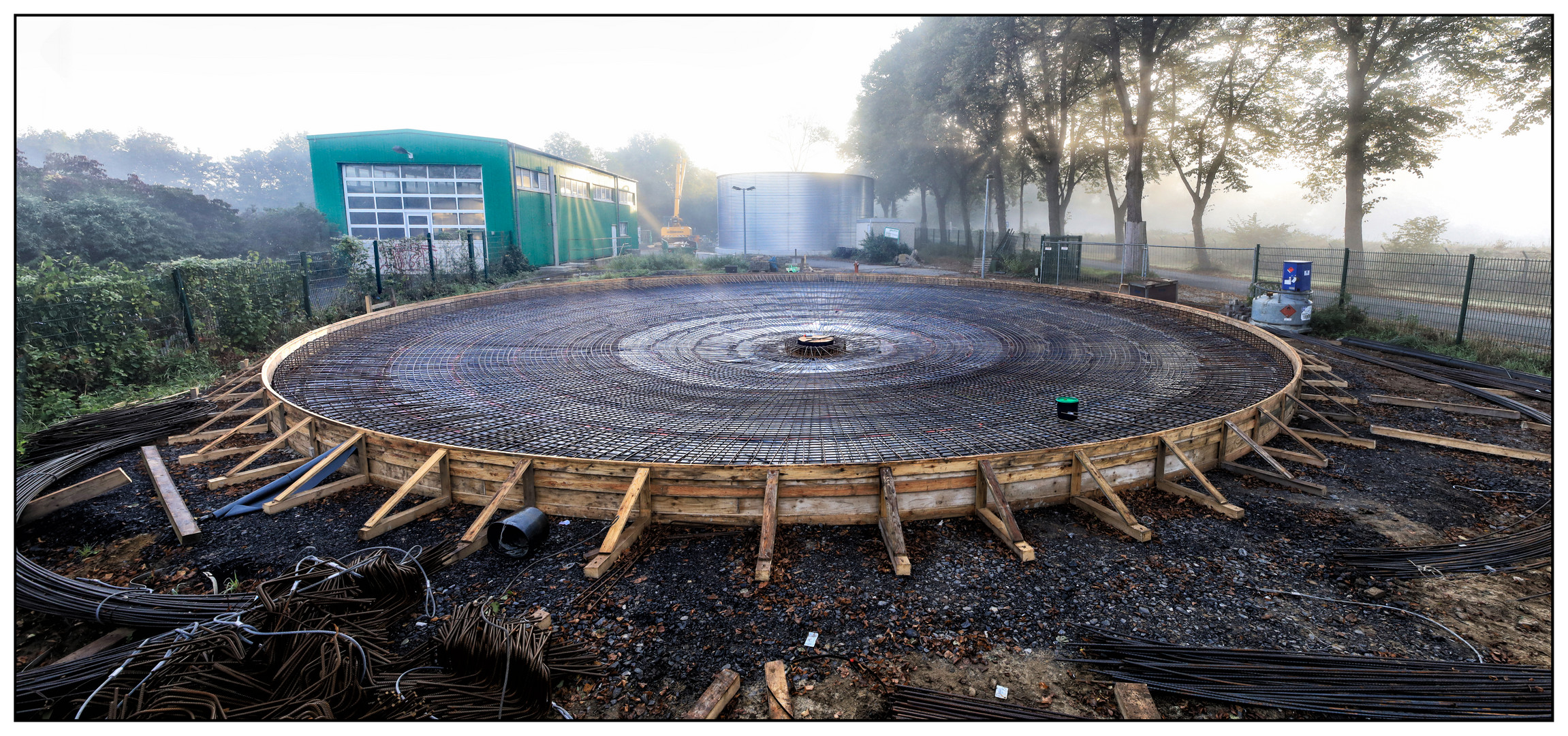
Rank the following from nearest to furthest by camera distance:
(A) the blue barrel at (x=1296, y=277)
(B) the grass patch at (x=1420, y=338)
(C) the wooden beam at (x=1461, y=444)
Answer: (C) the wooden beam at (x=1461, y=444), (B) the grass patch at (x=1420, y=338), (A) the blue barrel at (x=1296, y=277)

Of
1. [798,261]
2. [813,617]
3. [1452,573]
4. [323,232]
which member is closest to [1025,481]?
[813,617]

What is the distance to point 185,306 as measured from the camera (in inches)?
343

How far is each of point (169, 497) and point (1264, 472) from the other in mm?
7796

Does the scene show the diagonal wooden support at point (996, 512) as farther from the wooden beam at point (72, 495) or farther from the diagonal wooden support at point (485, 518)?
the wooden beam at point (72, 495)

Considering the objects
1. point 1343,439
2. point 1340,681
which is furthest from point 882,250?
point 1340,681

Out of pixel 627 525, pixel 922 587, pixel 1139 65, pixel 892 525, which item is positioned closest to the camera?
pixel 922 587

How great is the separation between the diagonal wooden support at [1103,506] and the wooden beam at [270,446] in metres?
5.66

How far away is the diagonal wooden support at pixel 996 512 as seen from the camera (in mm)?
3902

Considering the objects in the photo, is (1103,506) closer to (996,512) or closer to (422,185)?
(996,512)

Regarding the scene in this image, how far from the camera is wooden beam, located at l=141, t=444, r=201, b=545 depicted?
4211 mm

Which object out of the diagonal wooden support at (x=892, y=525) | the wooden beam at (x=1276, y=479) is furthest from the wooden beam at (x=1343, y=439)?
the diagonal wooden support at (x=892, y=525)

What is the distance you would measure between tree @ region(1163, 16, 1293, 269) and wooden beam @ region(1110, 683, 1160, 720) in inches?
841

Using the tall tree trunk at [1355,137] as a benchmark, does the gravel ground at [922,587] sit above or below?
below

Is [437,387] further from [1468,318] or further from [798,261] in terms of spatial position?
[798,261]
